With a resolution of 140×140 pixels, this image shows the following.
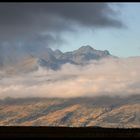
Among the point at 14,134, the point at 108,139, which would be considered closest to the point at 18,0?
the point at 14,134

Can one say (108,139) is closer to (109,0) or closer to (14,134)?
(14,134)

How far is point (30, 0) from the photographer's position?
2.75 metres

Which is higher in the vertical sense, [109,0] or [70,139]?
[109,0]

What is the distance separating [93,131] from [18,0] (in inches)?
40.4

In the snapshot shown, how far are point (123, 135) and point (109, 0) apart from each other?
0.92 meters

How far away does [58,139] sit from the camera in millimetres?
2416

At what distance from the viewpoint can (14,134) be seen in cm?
247

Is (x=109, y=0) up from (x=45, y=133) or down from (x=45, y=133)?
up

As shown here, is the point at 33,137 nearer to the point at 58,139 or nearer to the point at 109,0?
the point at 58,139

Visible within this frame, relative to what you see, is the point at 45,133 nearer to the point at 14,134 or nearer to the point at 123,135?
the point at 14,134

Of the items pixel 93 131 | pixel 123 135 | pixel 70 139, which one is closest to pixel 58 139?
pixel 70 139

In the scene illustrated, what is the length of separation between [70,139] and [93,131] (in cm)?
18

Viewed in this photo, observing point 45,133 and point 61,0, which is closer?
point 45,133

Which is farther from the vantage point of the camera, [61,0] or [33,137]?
[61,0]
